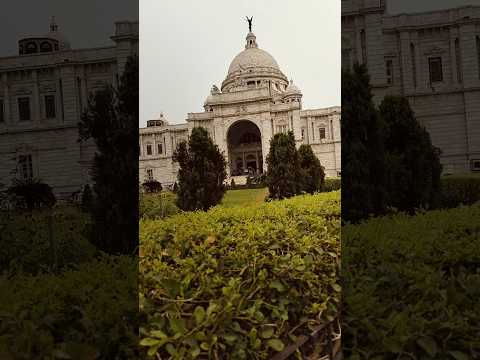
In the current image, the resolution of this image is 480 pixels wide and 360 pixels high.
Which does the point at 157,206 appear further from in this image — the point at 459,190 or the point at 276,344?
the point at 459,190

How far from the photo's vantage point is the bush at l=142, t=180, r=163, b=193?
2.03m

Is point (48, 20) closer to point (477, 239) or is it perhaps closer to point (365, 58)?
point (477, 239)

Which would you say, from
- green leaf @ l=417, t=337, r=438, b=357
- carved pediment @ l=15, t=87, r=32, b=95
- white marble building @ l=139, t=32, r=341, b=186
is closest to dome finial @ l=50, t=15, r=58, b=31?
carved pediment @ l=15, t=87, r=32, b=95

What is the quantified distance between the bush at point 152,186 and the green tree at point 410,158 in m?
3.73

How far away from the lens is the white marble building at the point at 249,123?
2.04 meters

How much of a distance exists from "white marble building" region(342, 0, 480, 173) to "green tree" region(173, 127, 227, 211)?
12.6 feet

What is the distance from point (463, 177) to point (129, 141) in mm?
4716

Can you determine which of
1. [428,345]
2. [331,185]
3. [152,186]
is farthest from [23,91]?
[428,345]

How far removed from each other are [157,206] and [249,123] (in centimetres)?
60

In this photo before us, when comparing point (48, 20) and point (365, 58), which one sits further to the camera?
point (365, 58)

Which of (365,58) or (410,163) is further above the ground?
(365,58)

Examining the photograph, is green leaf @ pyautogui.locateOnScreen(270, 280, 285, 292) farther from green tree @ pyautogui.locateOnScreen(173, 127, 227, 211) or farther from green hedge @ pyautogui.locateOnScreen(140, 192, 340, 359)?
green tree @ pyautogui.locateOnScreen(173, 127, 227, 211)

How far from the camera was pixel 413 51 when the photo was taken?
21.8 ft

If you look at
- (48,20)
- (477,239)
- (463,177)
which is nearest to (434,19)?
(463,177)
